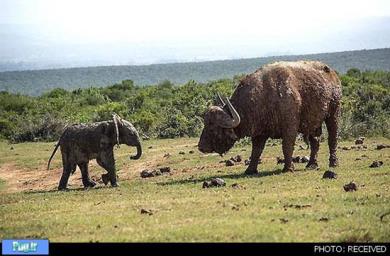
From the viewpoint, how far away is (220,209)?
14000 mm

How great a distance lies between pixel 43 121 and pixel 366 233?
3289cm

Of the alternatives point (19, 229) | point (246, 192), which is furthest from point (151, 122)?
point (19, 229)

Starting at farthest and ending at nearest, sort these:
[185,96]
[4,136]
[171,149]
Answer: [185,96] < [4,136] < [171,149]

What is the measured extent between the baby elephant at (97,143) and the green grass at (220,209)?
932 mm

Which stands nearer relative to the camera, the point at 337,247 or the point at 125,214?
the point at 337,247

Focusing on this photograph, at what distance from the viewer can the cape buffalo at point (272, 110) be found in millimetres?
19859

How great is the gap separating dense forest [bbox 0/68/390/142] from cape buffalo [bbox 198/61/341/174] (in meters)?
11.7

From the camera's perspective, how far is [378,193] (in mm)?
14922

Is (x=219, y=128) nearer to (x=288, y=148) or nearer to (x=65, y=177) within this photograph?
(x=288, y=148)

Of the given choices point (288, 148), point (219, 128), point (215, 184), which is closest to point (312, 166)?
point (288, 148)

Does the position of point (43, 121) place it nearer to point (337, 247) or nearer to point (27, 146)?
point (27, 146)

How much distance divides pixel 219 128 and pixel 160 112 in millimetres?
25283

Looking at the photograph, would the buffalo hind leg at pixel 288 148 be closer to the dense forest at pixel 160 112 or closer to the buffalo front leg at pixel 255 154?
the buffalo front leg at pixel 255 154

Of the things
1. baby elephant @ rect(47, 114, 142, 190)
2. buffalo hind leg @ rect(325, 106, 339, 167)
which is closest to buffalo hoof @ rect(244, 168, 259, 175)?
buffalo hind leg @ rect(325, 106, 339, 167)
